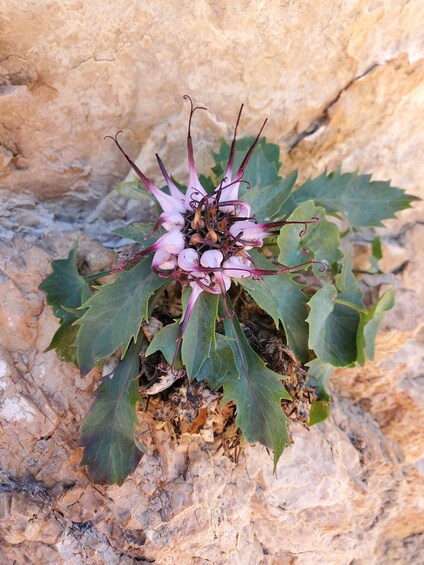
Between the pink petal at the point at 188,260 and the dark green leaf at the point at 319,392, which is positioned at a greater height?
the pink petal at the point at 188,260

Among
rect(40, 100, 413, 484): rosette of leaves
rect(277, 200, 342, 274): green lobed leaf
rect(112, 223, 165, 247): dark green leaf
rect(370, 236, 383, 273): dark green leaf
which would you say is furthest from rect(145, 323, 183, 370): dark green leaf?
rect(370, 236, 383, 273): dark green leaf

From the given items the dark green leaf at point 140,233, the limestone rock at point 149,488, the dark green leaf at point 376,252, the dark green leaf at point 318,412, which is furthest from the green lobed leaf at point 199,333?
the dark green leaf at point 376,252

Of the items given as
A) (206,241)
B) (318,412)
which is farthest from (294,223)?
(318,412)

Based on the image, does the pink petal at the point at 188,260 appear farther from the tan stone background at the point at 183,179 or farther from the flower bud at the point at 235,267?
the tan stone background at the point at 183,179

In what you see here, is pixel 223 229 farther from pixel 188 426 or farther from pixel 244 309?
pixel 188 426

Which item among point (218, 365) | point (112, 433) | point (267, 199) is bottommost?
point (112, 433)

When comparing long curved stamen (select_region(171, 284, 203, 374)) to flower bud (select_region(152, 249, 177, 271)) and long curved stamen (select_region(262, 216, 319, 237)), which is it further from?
long curved stamen (select_region(262, 216, 319, 237))

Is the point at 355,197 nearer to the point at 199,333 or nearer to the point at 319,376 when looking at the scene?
the point at 319,376
